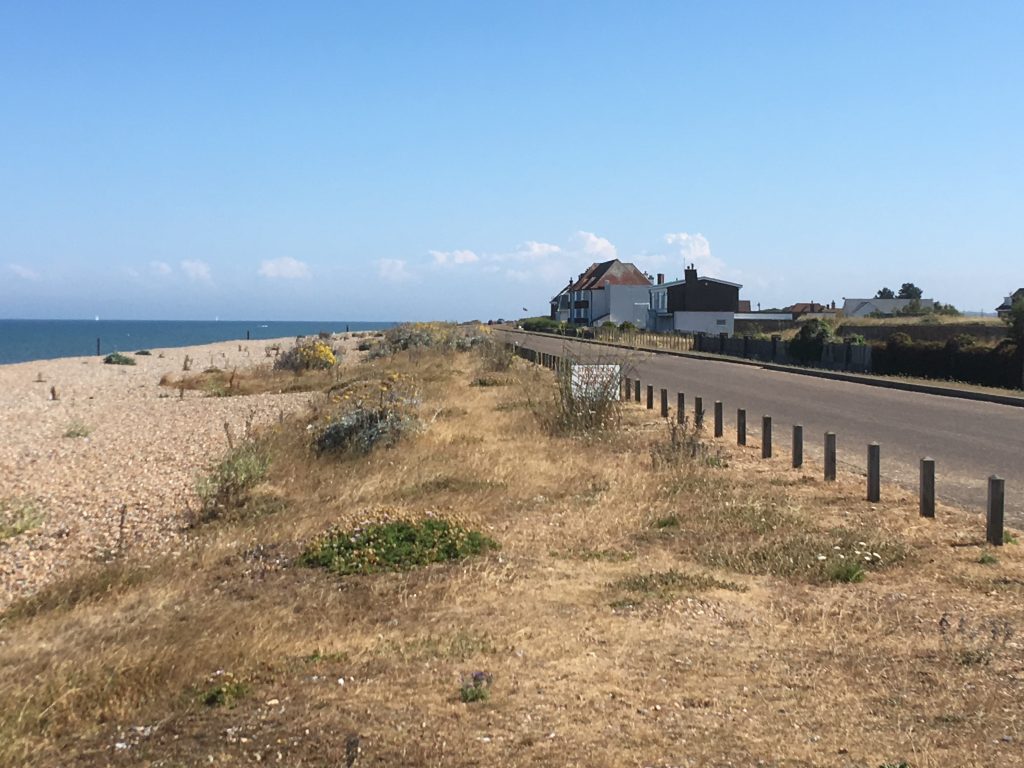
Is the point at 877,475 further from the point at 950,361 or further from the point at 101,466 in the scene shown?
the point at 950,361

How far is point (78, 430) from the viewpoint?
21109 mm

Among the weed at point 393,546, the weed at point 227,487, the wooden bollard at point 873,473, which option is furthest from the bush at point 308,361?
the weed at point 393,546

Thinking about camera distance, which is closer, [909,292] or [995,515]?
[995,515]

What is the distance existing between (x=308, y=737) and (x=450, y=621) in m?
1.99

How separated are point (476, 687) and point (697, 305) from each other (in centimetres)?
7667

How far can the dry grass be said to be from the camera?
4.63 meters

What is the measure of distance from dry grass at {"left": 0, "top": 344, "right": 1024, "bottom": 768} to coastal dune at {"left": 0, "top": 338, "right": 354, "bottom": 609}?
47.3 inches

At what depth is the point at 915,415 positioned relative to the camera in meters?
19.1

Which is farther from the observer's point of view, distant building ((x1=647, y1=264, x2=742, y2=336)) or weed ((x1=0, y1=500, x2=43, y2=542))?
distant building ((x1=647, y1=264, x2=742, y2=336))

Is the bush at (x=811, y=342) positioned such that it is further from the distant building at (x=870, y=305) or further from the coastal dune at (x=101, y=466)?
the distant building at (x=870, y=305)

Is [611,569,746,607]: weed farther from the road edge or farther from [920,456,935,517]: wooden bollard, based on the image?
the road edge

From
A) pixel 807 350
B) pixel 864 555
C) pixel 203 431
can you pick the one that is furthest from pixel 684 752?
pixel 807 350

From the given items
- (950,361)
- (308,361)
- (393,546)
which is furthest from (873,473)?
(308,361)

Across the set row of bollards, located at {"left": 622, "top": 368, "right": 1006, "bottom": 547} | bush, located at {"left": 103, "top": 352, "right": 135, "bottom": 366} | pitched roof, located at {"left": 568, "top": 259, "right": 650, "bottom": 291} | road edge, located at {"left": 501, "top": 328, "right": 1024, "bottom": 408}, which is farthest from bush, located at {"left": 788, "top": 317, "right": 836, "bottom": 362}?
pitched roof, located at {"left": 568, "top": 259, "right": 650, "bottom": 291}
